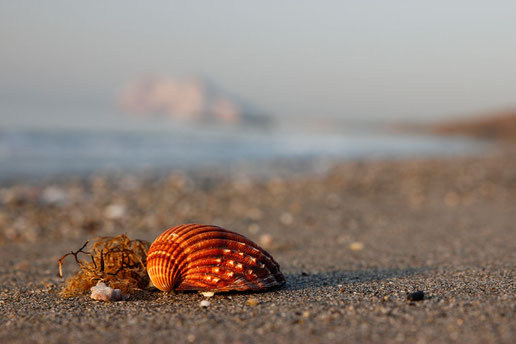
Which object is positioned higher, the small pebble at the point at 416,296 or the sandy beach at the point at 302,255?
the small pebble at the point at 416,296

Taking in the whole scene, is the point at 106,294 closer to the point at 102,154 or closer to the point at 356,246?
the point at 356,246

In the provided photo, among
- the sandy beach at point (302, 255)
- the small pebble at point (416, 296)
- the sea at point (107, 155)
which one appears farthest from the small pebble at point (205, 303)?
the sea at point (107, 155)

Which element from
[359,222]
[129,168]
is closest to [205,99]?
[129,168]

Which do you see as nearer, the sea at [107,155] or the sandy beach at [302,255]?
the sandy beach at [302,255]

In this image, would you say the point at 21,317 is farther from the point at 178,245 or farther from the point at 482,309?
the point at 482,309

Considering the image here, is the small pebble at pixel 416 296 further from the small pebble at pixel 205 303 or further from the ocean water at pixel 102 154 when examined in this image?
the ocean water at pixel 102 154

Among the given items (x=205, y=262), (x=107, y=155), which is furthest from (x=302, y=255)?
(x=107, y=155)
